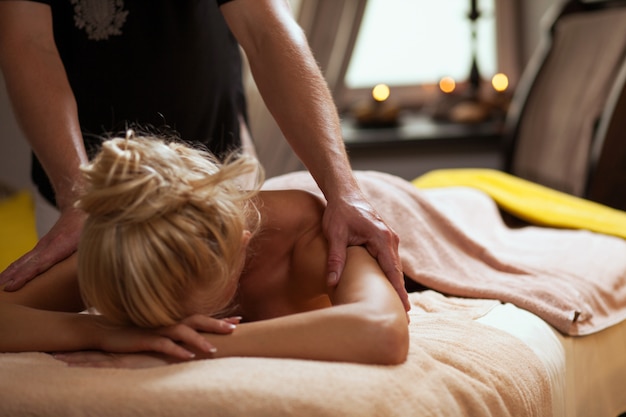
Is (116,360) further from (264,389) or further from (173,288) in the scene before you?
(264,389)

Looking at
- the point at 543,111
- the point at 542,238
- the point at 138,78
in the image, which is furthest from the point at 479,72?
the point at 138,78

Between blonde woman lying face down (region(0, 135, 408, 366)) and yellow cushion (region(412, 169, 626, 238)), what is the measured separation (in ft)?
3.69

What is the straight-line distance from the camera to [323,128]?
5.16ft

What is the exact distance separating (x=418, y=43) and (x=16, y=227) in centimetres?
217

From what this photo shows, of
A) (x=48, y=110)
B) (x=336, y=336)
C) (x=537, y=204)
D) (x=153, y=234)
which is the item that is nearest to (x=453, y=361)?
(x=336, y=336)

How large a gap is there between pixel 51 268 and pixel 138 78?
708mm

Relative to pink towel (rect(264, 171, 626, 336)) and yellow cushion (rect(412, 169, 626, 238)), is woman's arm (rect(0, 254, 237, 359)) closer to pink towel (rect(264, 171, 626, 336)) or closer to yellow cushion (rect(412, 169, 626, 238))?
pink towel (rect(264, 171, 626, 336))

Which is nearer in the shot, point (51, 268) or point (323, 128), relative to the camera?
point (51, 268)

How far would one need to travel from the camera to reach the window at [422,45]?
4012 millimetres

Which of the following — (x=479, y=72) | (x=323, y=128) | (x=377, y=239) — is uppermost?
(x=323, y=128)

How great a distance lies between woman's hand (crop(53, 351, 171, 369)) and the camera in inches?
47.2

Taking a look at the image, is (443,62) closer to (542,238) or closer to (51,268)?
(542,238)

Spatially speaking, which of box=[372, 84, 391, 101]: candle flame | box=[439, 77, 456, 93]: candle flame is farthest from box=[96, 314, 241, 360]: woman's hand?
box=[439, 77, 456, 93]: candle flame

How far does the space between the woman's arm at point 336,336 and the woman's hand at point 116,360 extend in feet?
0.26
